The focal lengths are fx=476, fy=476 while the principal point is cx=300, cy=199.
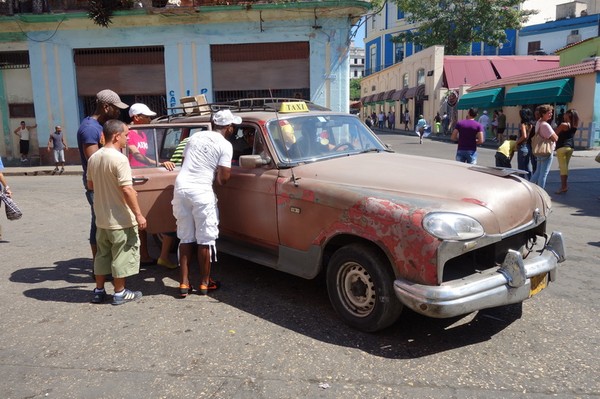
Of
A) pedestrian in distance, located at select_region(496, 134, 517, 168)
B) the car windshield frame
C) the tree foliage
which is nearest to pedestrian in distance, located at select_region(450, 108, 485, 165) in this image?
pedestrian in distance, located at select_region(496, 134, 517, 168)

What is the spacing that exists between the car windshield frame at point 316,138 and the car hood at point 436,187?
0.61 feet

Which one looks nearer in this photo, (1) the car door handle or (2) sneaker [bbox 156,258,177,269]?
(1) the car door handle

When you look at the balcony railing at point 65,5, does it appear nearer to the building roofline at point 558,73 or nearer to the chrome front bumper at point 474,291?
the chrome front bumper at point 474,291

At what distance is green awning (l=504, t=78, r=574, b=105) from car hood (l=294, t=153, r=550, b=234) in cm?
1921

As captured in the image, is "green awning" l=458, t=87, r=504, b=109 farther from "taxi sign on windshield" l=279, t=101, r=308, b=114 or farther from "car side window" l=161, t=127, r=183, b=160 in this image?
"car side window" l=161, t=127, r=183, b=160

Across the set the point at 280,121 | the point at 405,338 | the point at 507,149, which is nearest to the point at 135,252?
the point at 280,121

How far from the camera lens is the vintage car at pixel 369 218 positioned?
3299mm

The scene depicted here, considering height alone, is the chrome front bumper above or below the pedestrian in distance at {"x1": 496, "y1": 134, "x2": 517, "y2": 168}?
below

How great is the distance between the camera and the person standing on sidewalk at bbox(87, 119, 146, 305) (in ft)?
13.9

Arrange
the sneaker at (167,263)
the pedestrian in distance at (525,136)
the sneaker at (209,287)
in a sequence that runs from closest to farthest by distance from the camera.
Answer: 1. the sneaker at (209,287)
2. the sneaker at (167,263)
3. the pedestrian in distance at (525,136)

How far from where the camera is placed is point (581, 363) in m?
3.32

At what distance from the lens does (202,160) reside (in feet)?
14.6

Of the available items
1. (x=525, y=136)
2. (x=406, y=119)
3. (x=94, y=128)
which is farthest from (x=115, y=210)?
(x=406, y=119)

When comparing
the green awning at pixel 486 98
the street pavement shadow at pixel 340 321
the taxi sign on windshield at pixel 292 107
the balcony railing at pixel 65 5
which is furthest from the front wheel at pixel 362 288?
the green awning at pixel 486 98
